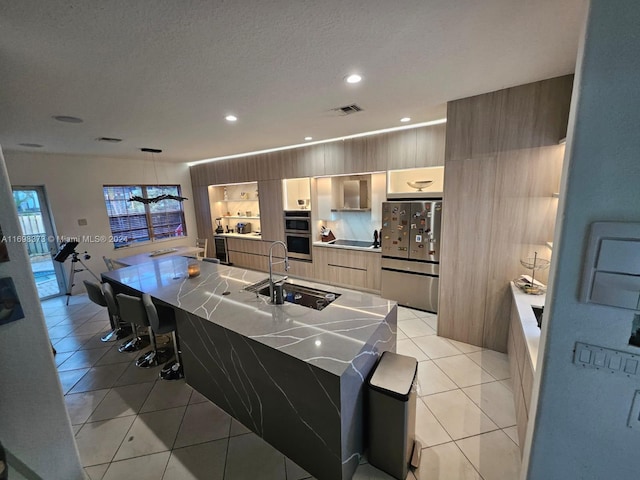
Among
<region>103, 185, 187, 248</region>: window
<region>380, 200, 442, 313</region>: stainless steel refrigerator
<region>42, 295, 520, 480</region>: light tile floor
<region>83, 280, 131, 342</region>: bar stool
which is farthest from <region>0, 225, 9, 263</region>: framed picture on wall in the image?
<region>103, 185, 187, 248</region>: window

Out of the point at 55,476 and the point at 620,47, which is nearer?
the point at 620,47

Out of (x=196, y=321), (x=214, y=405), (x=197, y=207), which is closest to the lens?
(x=196, y=321)

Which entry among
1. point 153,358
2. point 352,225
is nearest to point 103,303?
point 153,358

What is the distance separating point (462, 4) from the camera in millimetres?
1298

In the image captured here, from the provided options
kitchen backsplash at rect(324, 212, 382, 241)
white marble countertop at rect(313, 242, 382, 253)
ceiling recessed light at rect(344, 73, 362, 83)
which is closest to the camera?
ceiling recessed light at rect(344, 73, 362, 83)

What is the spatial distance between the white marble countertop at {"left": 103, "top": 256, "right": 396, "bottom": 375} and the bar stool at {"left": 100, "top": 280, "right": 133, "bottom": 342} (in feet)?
0.59

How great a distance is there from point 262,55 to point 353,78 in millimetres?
767

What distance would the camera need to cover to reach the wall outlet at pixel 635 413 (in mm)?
909

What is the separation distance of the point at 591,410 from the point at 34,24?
312 centimetres

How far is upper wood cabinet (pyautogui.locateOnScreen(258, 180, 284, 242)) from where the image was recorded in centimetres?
542

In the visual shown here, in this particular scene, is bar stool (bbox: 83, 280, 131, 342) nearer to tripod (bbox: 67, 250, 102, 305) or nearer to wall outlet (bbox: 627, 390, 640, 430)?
tripod (bbox: 67, 250, 102, 305)

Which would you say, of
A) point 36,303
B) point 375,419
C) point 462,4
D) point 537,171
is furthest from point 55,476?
point 537,171

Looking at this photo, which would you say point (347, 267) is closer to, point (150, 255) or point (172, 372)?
point (172, 372)

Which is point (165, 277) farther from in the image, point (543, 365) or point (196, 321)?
point (543, 365)
